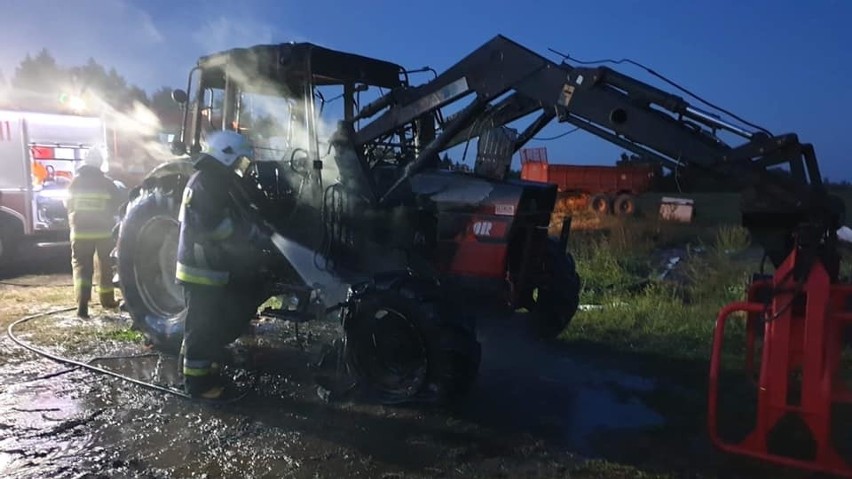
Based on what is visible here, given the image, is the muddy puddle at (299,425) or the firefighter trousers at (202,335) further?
the firefighter trousers at (202,335)

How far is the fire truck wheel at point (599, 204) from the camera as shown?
2359 centimetres

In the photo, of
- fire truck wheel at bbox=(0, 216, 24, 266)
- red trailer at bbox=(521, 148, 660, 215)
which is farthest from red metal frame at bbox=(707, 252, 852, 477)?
red trailer at bbox=(521, 148, 660, 215)

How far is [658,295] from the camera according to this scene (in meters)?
8.47

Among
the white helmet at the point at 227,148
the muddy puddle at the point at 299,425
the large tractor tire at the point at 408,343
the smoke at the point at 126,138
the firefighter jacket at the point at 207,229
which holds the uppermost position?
the smoke at the point at 126,138

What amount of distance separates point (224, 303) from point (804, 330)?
4.05 m

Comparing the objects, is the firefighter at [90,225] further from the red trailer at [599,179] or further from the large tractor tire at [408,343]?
the red trailer at [599,179]

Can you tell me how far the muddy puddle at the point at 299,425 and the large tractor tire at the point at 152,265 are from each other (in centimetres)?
41

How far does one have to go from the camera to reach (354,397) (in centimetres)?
536

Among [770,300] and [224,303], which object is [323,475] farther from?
[770,300]

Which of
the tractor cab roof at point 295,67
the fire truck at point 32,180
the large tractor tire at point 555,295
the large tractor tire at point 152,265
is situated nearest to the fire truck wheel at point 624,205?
the fire truck at point 32,180

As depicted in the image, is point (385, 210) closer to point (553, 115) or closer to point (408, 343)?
point (408, 343)

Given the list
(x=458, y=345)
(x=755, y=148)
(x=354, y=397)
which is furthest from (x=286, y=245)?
(x=755, y=148)

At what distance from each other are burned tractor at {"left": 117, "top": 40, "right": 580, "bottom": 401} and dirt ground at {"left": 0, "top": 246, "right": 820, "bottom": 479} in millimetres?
433

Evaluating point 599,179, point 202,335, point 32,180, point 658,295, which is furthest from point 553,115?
point 599,179
